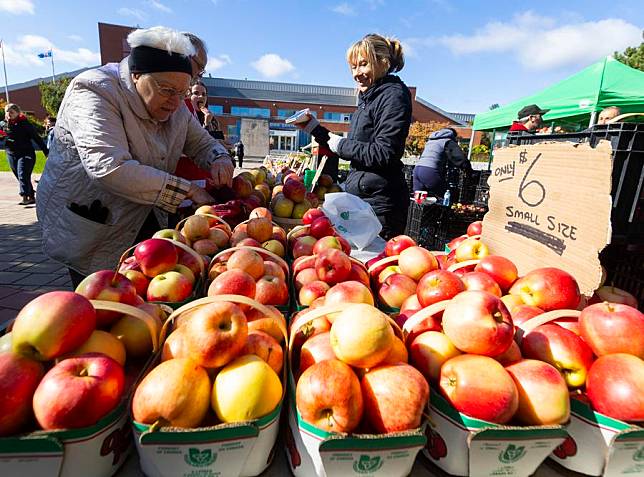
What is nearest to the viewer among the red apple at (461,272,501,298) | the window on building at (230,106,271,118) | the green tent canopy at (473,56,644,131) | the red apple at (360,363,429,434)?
the red apple at (360,363,429,434)

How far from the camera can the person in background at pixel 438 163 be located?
6594 mm

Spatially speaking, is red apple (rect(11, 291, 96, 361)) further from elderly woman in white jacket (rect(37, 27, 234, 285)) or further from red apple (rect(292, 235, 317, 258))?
red apple (rect(292, 235, 317, 258))

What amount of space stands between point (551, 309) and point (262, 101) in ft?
190

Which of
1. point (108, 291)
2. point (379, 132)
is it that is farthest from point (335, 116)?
point (108, 291)

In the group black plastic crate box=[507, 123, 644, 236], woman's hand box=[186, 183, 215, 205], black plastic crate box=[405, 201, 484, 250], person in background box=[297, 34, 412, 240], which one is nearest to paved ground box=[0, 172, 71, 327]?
woman's hand box=[186, 183, 215, 205]

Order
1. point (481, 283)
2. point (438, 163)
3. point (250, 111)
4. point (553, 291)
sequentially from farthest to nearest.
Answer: point (250, 111)
point (438, 163)
point (481, 283)
point (553, 291)

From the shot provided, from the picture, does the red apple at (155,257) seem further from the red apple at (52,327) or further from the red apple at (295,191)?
the red apple at (295,191)

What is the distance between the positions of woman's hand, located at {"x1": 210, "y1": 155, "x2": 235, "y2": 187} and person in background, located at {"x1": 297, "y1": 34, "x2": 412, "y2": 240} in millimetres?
929

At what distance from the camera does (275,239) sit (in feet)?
8.19

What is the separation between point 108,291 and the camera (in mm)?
1287

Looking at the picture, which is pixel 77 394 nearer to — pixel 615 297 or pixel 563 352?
pixel 563 352

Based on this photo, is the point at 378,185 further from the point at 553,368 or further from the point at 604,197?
the point at 553,368

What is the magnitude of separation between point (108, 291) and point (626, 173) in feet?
7.31

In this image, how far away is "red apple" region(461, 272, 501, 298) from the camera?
1537mm
